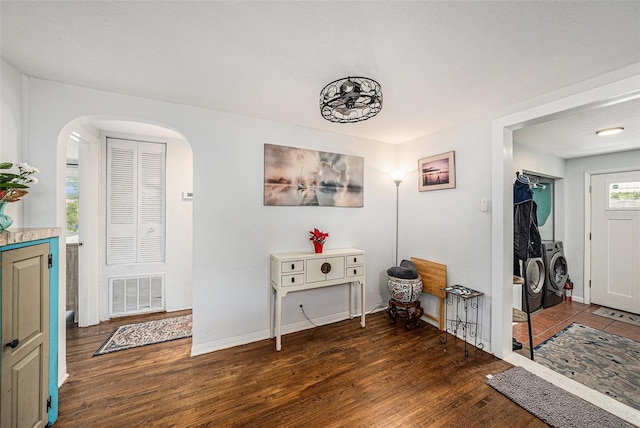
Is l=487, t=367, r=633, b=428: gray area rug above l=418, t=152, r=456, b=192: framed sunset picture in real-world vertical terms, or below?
below

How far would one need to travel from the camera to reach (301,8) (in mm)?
1180

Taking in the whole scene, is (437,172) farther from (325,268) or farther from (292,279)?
(292,279)

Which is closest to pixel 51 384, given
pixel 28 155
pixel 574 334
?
pixel 28 155

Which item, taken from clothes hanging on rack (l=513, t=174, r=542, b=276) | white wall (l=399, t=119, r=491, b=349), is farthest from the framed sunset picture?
clothes hanging on rack (l=513, t=174, r=542, b=276)

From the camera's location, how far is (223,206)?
2.45 meters

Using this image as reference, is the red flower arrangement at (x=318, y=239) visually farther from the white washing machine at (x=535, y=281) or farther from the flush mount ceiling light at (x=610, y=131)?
the flush mount ceiling light at (x=610, y=131)

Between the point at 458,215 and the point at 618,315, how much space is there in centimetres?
300

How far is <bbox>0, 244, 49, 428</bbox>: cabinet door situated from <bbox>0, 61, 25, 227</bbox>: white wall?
61 centimetres

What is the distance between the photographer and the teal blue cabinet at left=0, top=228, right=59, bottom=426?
1168mm

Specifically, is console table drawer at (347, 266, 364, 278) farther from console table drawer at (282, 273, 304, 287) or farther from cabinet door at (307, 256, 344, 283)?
console table drawer at (282, 273, 304, 287)

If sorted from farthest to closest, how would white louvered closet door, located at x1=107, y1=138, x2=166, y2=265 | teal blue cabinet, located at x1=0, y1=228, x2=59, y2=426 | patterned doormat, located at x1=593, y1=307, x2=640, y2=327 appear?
patterned doormat, located at x1=593, y1=307, x2=640, y2=327 → white louvered closet door, located at x1=107, y1=138, x2=166, y2=265 → teal blue cabinet, located at x1=0, y1=228, x2=59, y2=426

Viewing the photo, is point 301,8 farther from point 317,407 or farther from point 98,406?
point 98,406

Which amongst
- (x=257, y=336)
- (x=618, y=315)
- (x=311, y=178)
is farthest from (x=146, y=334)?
(x=618, y=315)

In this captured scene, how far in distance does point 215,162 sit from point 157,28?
1.21 metres
